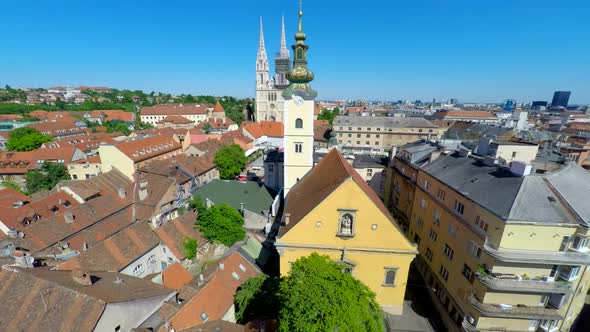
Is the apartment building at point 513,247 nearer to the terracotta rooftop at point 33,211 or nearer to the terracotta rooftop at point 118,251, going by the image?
the terracotta rooftop at point 118,251

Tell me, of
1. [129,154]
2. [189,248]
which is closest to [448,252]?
[189,248]

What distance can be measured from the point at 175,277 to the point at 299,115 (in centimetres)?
2171

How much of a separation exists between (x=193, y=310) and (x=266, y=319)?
5.71m

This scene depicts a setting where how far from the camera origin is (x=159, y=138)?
6750 centimetres

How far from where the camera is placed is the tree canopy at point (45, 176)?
161ft

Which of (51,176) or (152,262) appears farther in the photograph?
(51,176)

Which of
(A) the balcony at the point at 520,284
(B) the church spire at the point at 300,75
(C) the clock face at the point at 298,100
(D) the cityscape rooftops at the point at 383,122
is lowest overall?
(A) the balcony at the point at 520,284

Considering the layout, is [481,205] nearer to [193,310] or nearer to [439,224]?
[439,224]

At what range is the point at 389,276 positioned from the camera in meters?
21.4

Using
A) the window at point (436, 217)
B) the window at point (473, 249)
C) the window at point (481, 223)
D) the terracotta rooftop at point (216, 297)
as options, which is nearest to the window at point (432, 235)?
the window at point (436, 217)

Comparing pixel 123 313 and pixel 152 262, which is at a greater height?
pixel 123 313

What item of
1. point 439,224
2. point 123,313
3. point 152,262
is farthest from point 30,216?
point 439,224

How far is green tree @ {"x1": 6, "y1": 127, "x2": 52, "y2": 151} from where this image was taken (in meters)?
69.4

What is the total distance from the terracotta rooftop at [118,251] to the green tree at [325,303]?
1931 centimetres
